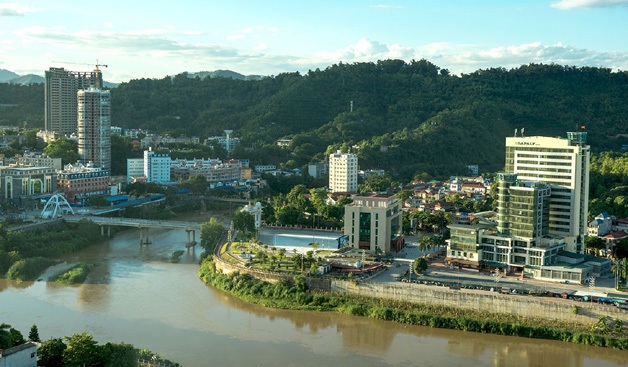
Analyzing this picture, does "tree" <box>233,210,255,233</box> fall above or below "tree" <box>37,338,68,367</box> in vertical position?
above

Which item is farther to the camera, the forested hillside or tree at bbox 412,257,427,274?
the forested hillside

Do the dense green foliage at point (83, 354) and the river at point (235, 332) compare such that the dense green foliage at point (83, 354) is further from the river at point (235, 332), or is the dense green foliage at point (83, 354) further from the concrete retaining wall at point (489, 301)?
the concrete retaining wall at point (489, 301)

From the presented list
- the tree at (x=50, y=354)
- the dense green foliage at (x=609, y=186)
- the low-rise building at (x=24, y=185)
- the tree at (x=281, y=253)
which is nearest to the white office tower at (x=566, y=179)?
the dense green foliage at (x=609, y=186)

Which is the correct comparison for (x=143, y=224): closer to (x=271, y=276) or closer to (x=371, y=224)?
(x=271, y=276)

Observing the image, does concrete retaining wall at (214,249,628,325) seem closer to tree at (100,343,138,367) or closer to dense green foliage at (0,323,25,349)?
tree at (100,343,138,367)

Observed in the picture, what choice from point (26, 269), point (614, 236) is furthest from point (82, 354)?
point (614, 236)

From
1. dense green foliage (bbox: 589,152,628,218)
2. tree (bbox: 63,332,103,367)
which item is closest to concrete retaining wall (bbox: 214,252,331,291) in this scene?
tree (bbox: 63,332,103,367)
